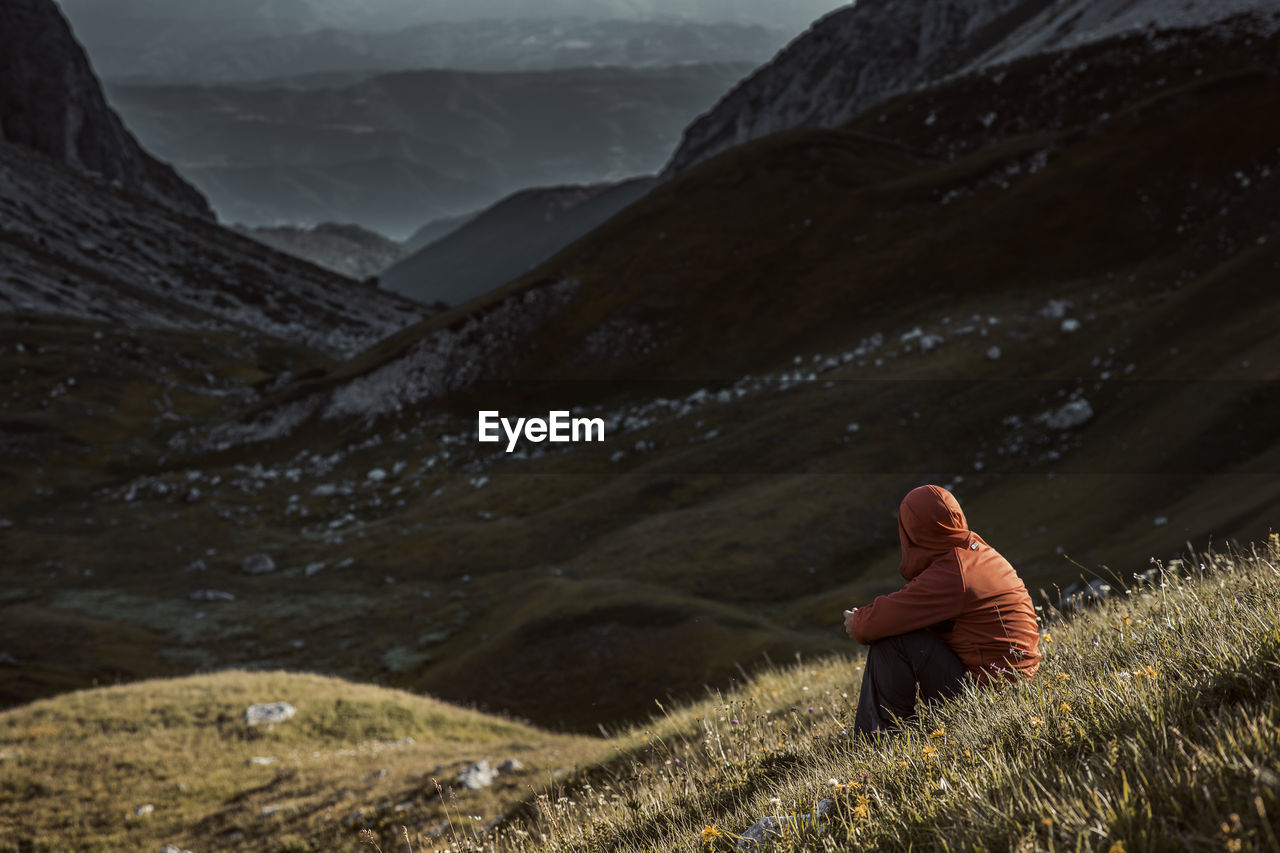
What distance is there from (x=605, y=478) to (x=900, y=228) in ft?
126

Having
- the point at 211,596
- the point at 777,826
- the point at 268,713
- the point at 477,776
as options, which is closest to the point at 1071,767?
the point at 777,826

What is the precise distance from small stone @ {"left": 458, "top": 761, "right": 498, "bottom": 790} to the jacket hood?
997cm

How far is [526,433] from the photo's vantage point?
75562 mm

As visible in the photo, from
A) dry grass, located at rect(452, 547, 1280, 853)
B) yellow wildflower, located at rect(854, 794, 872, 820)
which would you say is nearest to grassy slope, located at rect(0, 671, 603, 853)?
dry grass, located at rect(452, 547, 1280, 853)

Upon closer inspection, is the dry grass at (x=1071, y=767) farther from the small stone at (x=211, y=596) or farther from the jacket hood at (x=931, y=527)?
the small stone at (x=211, y=596)

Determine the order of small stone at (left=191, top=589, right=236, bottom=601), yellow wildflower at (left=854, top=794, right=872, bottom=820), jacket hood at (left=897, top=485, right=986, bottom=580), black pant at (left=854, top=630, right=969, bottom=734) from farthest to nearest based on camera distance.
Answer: small stone at (left=191, top=589, right=236, bottom=601) → black pant at (left=854, top=630, right=969, bottom=734) → jacket hood at (left=897, top=485, right=986, bottom=580) → yellow wildflower at (left=854, top=794, right=872, bottom=820)

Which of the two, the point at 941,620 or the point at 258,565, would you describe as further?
the point at 258,565

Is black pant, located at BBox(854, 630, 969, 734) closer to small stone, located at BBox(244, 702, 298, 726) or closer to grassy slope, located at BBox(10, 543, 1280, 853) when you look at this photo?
grassy slope, located at BBox(10, 543, 1280, 853)

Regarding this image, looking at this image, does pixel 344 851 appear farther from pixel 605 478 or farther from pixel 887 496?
pixel 605 478

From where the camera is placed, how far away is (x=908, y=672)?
22.1 ft

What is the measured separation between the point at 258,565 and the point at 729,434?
34.0 meters

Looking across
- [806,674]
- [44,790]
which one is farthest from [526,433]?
[806,674]

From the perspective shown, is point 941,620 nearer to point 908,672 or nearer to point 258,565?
point 908,672

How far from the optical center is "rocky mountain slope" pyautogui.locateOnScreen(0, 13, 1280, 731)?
35438mm
